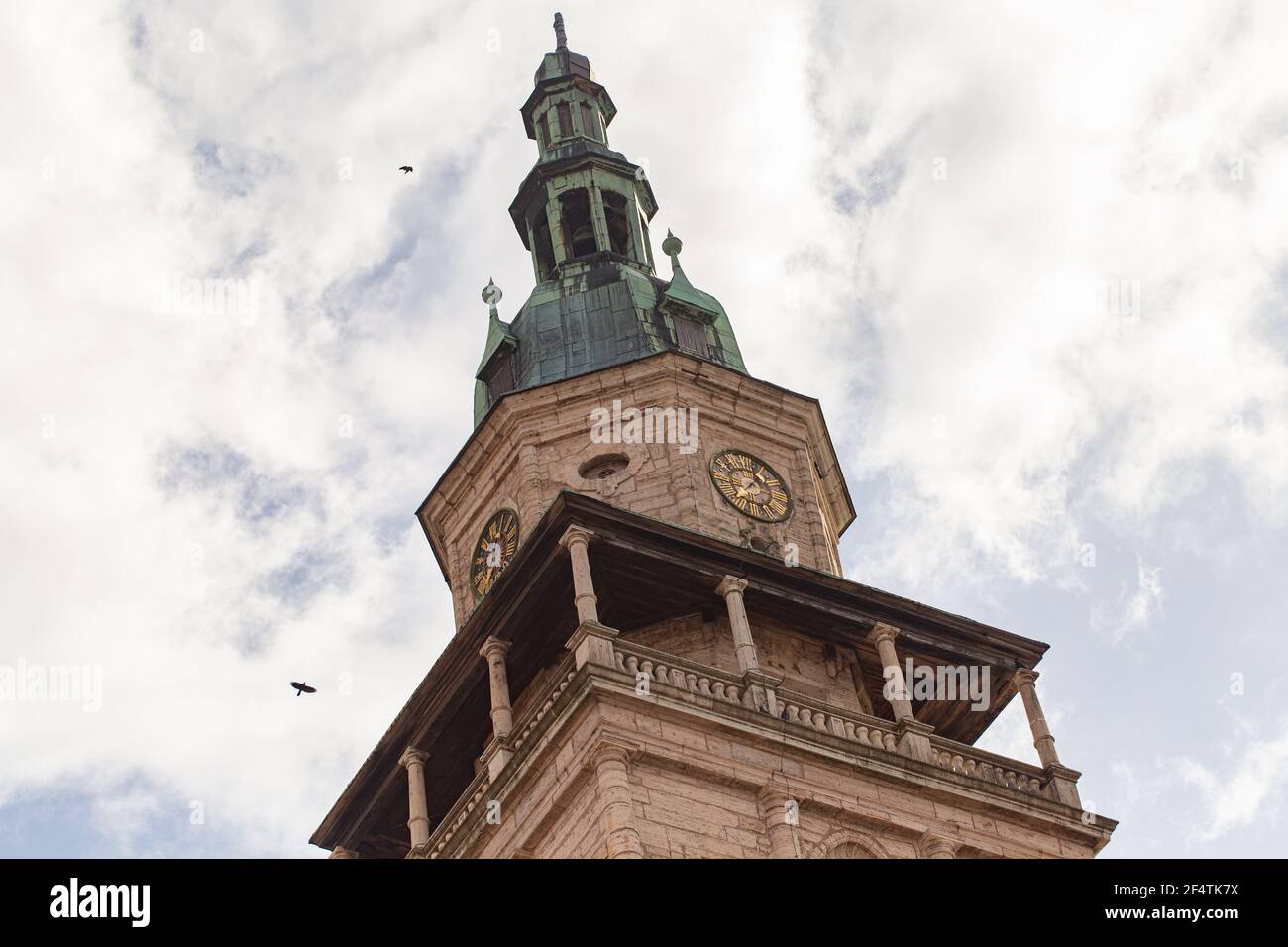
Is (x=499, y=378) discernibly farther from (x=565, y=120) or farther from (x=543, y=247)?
(x=565, y=120)

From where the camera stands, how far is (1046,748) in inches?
1567

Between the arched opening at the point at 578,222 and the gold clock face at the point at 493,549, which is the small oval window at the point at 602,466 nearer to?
the gold clock face at the point at 493,549

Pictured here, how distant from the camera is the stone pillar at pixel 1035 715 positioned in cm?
3972

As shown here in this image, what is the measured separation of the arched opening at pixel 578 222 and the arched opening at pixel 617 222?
1.57 ft

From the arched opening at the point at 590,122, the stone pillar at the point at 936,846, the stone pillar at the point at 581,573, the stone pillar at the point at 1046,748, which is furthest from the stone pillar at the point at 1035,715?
the arched opening at the point at 590,122

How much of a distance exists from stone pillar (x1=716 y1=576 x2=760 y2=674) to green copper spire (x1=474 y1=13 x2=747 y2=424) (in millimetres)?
8344

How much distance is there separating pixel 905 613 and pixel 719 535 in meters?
3.96

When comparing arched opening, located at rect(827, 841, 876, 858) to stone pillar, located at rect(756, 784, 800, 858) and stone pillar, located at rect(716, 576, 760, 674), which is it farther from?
stone pillar, located at rect(716, 576, 760, 674)

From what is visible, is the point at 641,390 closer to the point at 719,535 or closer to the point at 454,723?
the point at 719,535

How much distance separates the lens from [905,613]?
134 ft

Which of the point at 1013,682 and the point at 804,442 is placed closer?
the point at 1013,682
